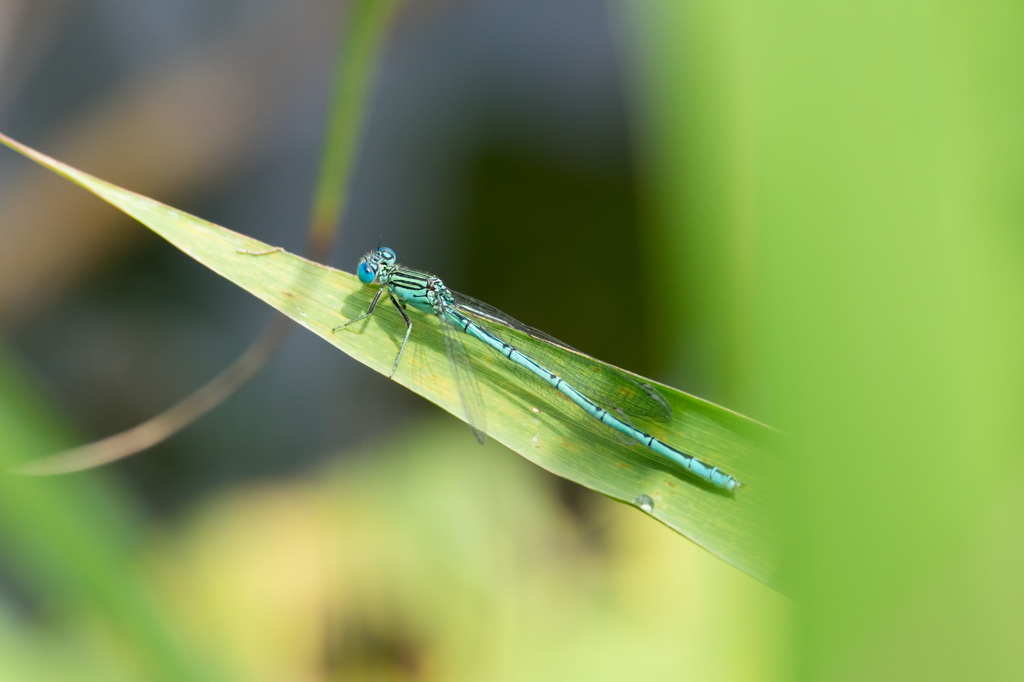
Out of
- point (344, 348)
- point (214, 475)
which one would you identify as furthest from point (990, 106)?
point (214, 475)

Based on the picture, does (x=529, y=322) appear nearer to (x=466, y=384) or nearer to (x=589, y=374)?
(x=589, y=374)

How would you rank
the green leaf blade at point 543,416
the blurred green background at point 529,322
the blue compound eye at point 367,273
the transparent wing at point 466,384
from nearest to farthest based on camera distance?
the blurred green background at point 529,322, the green leaf blade at point 543,416, the transparent wing at point 466,384, the blue compound eye at point 367,273

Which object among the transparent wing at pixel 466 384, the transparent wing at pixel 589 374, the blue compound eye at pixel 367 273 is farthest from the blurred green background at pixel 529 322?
the blue compound eye at pixel 367 273

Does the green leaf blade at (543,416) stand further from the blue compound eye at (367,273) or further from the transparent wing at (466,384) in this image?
the blue compound eye at (367,273)

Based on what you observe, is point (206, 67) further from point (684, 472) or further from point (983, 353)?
point (983, 353)

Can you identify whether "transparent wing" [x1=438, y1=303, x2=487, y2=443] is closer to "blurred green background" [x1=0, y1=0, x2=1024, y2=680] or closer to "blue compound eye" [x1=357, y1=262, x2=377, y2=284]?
"blue compound eye" [x1=357, y1=262, x2=377, y2=284]

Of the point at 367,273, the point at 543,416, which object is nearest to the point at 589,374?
the point at 543,416

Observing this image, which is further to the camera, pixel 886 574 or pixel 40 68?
pixel 40 68
